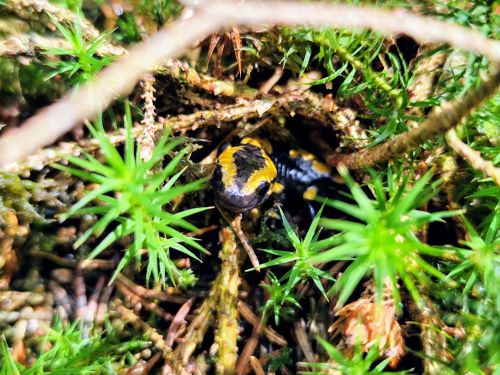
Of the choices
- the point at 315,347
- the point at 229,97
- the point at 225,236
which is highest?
the point at 229,97

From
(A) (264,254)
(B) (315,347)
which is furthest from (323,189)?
(B) (315,347)

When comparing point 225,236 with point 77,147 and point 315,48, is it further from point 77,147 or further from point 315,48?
point 315,48

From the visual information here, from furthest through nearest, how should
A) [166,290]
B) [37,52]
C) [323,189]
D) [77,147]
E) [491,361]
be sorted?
1. [323,189]
2. [166,290]
3. [37,52]
4. [77,147]
5. [491,361]

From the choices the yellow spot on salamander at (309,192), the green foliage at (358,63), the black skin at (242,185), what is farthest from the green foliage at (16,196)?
the yellow spot on salamander at (309,192)

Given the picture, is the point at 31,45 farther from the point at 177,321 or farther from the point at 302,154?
the point at 302,154

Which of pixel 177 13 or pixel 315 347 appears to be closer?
pixel 315 347

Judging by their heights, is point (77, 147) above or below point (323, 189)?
above

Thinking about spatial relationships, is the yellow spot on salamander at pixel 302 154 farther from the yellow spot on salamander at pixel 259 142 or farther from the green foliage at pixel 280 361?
the green foliage at pixel 280 361
